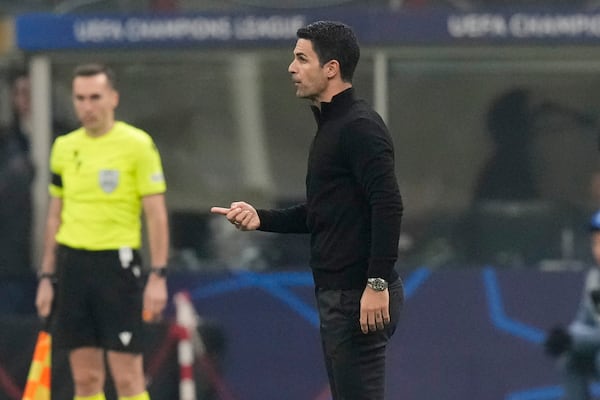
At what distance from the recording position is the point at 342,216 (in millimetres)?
5527

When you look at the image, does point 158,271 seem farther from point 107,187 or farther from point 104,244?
point 107,187

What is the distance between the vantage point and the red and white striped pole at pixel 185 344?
345 inches

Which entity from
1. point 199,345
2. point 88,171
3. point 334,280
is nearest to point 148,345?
point 199,345

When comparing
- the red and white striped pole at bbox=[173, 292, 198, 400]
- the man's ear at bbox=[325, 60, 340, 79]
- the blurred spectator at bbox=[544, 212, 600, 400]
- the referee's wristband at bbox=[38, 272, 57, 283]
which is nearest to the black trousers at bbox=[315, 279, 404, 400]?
the man's ear at bbox=[325, 60, 340, 79]

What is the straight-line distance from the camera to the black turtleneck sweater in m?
5.39

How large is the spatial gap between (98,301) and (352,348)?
234cm

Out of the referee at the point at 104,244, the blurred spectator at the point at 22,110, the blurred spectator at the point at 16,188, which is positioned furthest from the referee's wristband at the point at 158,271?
the blurred spectator at the point at 22,110

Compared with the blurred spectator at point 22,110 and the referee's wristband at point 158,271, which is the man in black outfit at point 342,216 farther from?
the blurred spectator at point 22,110

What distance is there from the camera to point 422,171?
898 centimetres

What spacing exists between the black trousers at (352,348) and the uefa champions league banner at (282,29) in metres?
3.57

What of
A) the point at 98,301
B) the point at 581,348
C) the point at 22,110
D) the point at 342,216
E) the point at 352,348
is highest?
the point at 342,216

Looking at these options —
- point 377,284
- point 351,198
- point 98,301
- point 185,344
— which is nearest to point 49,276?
point 98,301

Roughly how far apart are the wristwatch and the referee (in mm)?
2431

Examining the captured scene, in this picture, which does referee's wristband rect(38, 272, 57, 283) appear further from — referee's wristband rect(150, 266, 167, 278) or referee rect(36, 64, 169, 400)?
referee's wristband rect(150, 266, 167, 278)
